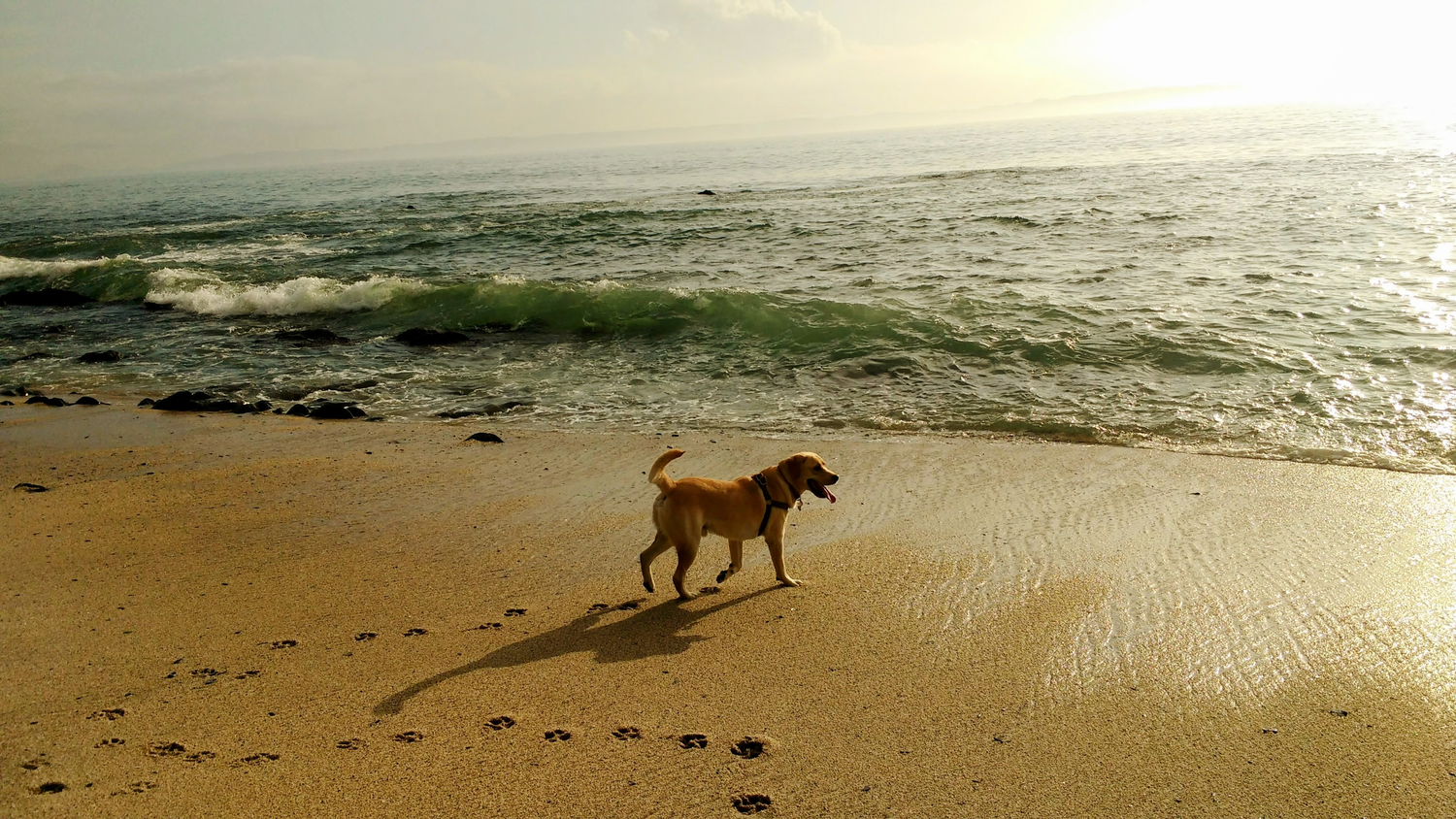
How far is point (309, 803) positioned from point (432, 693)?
80cm

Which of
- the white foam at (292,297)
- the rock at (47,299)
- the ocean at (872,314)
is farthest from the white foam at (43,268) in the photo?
the white foam at (292,297)

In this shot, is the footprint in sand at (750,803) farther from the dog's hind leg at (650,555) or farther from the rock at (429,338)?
the rock at (429,338)

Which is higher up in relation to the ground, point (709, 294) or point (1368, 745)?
point (709, 294)

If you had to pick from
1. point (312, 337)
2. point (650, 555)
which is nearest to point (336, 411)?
point (312, 337)

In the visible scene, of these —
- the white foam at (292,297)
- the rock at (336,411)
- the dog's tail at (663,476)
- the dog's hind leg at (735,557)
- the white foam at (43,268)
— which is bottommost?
the dog's hind leg at (735,557)

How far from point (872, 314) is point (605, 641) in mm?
9246

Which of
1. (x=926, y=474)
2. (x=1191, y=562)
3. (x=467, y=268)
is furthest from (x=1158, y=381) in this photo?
(x=467, y=268)

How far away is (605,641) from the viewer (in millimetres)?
4445

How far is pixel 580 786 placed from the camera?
321cm

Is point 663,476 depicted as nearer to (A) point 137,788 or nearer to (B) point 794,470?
(B) point 794,470

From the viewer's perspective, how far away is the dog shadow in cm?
414

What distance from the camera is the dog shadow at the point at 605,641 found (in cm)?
414

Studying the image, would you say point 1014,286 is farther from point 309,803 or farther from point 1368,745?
point 309,803

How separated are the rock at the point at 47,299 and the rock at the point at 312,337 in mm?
8606
